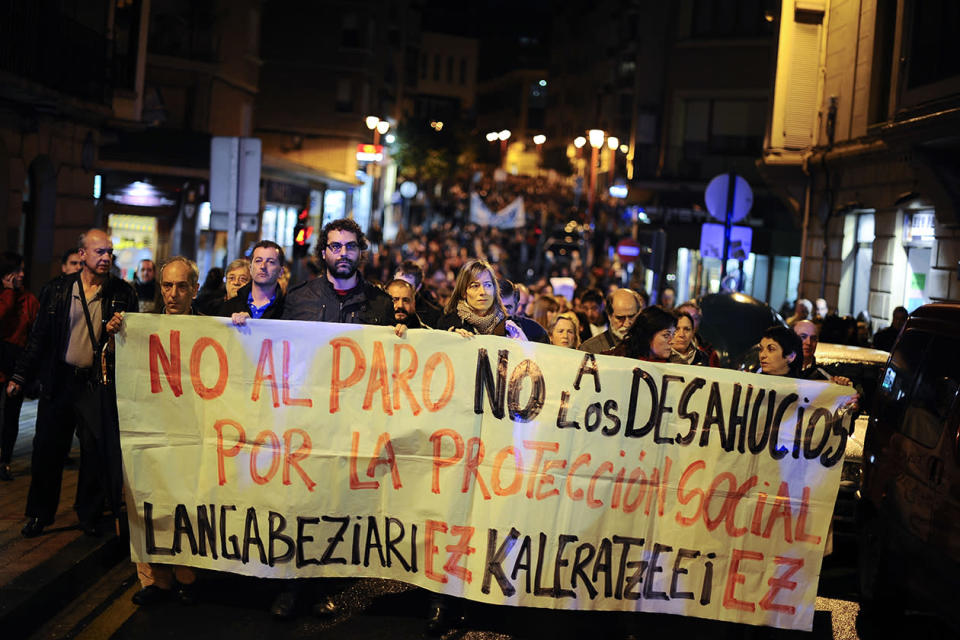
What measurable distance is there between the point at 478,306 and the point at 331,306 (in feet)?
2.77

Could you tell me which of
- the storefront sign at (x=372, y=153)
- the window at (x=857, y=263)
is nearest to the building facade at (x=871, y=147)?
the window at (x=857, y=263)

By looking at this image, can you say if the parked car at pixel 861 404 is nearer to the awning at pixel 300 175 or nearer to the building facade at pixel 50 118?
the building facade at pixel 50 118

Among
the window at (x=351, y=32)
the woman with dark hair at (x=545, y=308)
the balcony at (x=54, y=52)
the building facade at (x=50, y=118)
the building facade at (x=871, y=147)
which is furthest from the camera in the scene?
the window at (x=351, y=32)

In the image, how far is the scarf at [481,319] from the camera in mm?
6871

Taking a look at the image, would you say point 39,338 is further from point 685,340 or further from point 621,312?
point 685,340

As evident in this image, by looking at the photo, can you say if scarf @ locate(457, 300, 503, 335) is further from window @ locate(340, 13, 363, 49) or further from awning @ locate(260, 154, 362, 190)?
window @ locate(340, 13, 363, 49)

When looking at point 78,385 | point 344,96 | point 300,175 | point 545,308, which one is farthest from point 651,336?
point 344,96

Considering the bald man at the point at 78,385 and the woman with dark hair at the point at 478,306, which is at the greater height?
the woman with dark hair at the point at 478,306

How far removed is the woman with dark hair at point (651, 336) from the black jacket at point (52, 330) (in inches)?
130

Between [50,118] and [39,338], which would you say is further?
[50,118]

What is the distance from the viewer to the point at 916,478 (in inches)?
259

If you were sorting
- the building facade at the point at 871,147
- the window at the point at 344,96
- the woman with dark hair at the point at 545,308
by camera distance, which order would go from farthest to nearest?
1. the window at the point at 344,96
2. the building facade at the point at 871,147
3. the woman with dark hair at the point at 545,308

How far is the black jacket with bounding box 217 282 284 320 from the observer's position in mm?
Result: 7086

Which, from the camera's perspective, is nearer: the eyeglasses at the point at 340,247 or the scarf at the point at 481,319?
the eyeglasses at the point at 340,247
